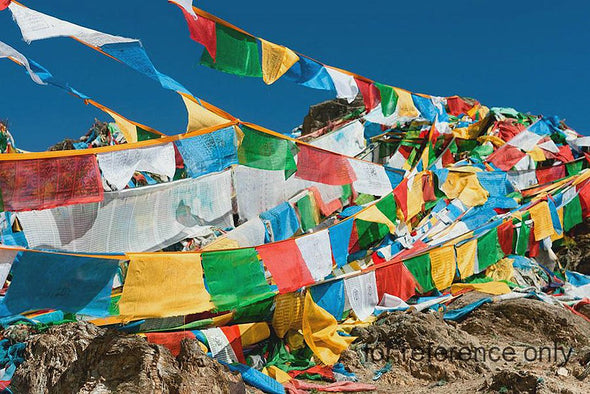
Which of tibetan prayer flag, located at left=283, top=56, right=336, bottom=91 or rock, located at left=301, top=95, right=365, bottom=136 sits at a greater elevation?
rock, located at left=301, top=95, right=365, bottom=136

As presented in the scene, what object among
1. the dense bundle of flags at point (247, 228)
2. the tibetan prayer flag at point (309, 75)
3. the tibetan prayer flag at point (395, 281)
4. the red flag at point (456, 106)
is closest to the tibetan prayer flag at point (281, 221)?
the dense bundle of flags at point (247, 228)

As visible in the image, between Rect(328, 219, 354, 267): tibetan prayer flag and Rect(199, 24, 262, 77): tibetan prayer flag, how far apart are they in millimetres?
3049

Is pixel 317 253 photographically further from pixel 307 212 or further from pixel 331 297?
pixel 307 212

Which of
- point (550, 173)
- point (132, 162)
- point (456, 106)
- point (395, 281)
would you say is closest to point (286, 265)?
point (132, 162)

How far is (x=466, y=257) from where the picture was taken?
12656mm

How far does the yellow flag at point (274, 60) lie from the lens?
9.38 metres

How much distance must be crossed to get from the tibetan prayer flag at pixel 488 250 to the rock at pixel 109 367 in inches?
332

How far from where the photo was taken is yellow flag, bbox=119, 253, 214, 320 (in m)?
6.62

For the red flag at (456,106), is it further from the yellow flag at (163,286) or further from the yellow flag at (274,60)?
the yellow flag at (163,286)

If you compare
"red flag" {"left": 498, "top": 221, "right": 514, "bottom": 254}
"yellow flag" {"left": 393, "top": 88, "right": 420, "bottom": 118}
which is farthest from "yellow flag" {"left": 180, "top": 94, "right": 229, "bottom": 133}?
"red flag" {"left": 498, "top": 221, "right": 514, "bottom": 254}

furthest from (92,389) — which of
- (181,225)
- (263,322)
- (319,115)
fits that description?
(319,115)

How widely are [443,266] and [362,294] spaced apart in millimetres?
2444

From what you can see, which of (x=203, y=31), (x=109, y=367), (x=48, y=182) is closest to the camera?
(x=109, y=367)

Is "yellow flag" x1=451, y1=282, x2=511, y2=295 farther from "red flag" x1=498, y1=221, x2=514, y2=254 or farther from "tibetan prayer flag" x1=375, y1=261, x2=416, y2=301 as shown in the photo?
"red flag" x1=498, y1=221, x2=514, y2=254
